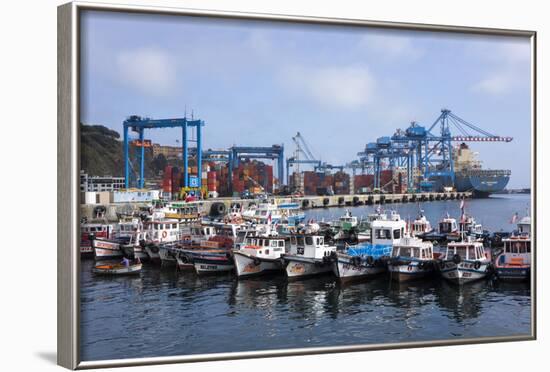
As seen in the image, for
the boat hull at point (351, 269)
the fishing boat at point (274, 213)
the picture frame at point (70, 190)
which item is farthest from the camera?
the fishing boat at point (274, 213)

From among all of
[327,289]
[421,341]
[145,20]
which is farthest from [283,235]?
[145,20]

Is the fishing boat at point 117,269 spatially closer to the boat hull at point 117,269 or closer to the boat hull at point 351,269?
the boat hull at point 117,269

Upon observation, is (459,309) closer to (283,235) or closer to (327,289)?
(327,289)

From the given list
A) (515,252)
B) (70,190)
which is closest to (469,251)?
(515,252)

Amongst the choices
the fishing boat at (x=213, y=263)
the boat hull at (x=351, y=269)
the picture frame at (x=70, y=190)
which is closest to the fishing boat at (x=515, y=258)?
the boat hull at (x=351, y=269)

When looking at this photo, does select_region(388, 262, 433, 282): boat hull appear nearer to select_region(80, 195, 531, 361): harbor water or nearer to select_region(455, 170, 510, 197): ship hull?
select_region(80, 195, 531, 361): harbor water

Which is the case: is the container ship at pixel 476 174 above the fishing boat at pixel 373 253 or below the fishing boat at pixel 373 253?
above
